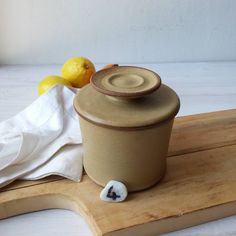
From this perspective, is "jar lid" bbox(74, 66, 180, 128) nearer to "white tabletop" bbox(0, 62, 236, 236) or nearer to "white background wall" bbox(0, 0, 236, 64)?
"white tabletop" bbox(0, 62, 236, 236)

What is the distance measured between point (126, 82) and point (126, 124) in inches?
2.5

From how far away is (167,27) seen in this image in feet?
3.05

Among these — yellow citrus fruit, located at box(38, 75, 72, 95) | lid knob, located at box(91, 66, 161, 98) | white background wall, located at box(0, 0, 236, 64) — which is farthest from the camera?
white background wall, located at box(0, 0, 236, 64)

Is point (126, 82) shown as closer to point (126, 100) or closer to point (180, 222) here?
point (126, 100)

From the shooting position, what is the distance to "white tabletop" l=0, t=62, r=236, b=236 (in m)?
0.44

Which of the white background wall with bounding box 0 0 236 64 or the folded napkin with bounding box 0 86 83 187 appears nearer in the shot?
the folded napkin with bounding box 0 86 83 187

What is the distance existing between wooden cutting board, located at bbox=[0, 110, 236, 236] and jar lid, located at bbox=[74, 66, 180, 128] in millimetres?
117

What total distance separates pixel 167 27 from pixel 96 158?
0.59m

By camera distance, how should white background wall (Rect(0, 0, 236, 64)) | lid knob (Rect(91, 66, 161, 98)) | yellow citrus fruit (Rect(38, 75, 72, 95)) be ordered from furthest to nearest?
white background wall (Rect(0, 0, 236, 64))
yellow citrus fruit (Rect(38, 75, 72, 95))
lid knob (Rect(91, 66, 161, 98))

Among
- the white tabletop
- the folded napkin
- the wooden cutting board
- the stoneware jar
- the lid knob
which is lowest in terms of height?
the white tabletop

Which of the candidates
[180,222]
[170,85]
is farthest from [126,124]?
[170,85]

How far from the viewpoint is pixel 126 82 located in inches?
16.9

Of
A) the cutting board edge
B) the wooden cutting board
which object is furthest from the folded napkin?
the cutting board edge

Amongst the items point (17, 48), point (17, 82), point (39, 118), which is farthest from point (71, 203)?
point (17, 48)
